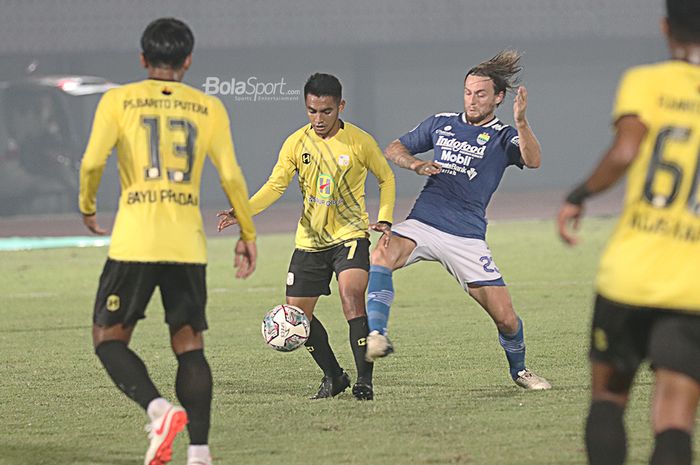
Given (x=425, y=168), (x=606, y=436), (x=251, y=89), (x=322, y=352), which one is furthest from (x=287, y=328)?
(x=251, y=89)

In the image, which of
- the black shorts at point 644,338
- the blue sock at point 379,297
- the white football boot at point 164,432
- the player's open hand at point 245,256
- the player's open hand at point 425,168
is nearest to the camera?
the black shorts at point 644,338

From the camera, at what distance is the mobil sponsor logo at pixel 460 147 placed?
26.3ft

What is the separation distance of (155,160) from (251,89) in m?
23.7

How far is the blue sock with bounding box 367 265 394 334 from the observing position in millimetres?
7453

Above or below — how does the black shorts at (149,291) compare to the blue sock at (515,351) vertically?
above

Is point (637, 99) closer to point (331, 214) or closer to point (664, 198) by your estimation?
point (664, 198)

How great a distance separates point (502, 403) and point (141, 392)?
253cm

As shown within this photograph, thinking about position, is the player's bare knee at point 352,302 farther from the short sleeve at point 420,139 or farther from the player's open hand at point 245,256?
the player's open hand at point 245,256

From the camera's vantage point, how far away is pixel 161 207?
5.40 metres

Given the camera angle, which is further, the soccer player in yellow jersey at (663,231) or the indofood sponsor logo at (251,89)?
the indofood sponsor logo at (251,89)

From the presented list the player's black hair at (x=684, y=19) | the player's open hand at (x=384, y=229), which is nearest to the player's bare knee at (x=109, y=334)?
the player's open hand at (x=384, y=229)

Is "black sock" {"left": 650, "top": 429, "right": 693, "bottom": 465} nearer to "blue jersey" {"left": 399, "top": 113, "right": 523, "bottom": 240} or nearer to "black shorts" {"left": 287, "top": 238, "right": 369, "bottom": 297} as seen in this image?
"black shorts" {"left": 287, "top": 238, "right": 369, "bottom": 297}

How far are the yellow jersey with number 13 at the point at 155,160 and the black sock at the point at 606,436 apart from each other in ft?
6.17

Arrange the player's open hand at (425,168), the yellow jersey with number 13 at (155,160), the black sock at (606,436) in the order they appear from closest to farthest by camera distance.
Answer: the black sock at (606,436) → the yellow jersey with number 13 at (155,160) → the player's open hand at (425,168)
